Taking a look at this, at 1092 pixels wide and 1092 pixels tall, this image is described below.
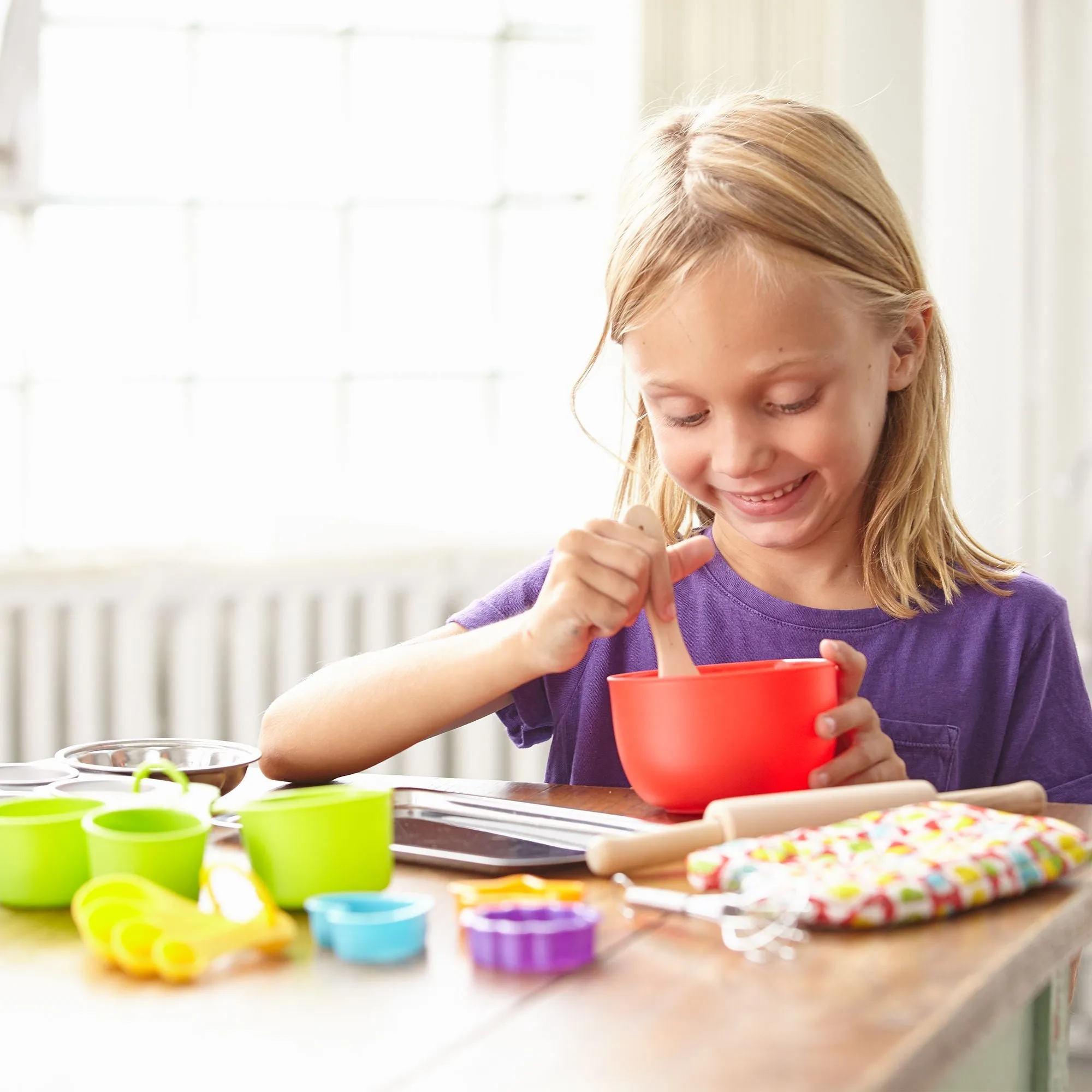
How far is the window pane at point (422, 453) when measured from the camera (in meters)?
2.74

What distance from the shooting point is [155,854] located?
0.70 metres

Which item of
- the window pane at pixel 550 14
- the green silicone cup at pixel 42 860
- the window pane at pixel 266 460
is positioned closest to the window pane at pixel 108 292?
the window pane at pixel 266 460

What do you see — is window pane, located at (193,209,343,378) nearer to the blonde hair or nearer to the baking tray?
the blonde hair

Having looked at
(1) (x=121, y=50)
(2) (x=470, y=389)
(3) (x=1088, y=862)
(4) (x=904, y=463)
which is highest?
(1) (x=121, y=50)

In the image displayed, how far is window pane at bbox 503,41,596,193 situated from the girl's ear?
5.10 ft

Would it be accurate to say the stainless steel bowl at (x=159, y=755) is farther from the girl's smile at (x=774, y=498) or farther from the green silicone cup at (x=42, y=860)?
the girl's smile at (x=774, y=498)

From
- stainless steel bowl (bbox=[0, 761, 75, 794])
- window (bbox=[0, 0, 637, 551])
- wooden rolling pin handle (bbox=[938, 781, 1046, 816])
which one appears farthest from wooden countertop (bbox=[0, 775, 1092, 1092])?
window (bbox=[0, 0, 637, 551])

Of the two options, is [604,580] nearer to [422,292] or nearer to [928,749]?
[928,749]

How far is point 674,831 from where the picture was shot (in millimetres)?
762

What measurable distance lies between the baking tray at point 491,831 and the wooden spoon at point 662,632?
0.13 metres

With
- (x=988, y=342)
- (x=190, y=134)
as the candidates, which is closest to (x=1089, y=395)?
(x=988, y=342)

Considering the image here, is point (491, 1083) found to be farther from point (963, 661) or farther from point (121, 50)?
point (121, 50)

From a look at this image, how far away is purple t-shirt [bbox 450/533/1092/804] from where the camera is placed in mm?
1220

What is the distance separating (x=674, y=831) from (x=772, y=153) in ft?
2.12
